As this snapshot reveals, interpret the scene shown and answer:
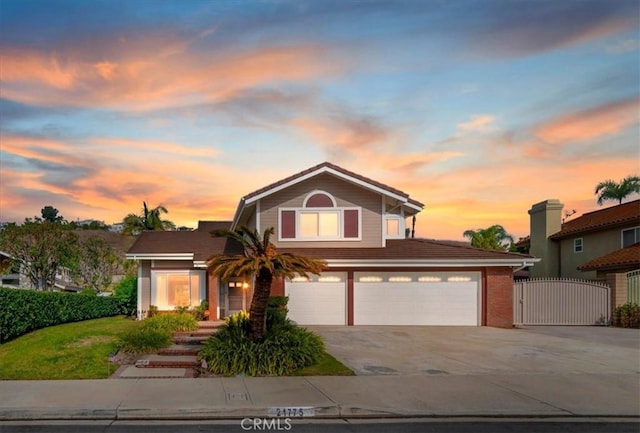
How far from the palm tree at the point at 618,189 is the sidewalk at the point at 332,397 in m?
36.7

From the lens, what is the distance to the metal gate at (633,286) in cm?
2286

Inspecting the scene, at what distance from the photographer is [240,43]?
56.8ft

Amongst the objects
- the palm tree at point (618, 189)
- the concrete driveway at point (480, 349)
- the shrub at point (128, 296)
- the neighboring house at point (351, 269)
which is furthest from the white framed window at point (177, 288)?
the palm tree at point (618, 189)

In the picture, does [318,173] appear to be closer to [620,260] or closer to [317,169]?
[317,169]

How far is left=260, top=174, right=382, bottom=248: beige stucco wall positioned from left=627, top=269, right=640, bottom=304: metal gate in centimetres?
1186

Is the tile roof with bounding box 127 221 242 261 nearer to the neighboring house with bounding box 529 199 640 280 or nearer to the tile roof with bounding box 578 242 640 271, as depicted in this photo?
the tile roof with bounding box 578 242 640 271

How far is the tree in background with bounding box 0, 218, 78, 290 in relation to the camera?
104ft

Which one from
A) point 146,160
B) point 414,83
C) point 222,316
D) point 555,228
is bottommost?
point 222,316

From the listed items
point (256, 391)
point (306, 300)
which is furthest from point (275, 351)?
point (306, 300)

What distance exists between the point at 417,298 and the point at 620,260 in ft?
37.4

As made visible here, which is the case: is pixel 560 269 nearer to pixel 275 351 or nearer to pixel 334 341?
pixel 334 341

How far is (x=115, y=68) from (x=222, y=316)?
38.5 feet

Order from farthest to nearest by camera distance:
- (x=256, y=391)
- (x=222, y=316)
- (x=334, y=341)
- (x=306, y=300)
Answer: (x=222, y=316), (x=306, y=300), (x=334, y=341), (x=256, y=391)

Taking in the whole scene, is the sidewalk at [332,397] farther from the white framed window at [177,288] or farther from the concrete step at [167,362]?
the white framed window at [177,288]
